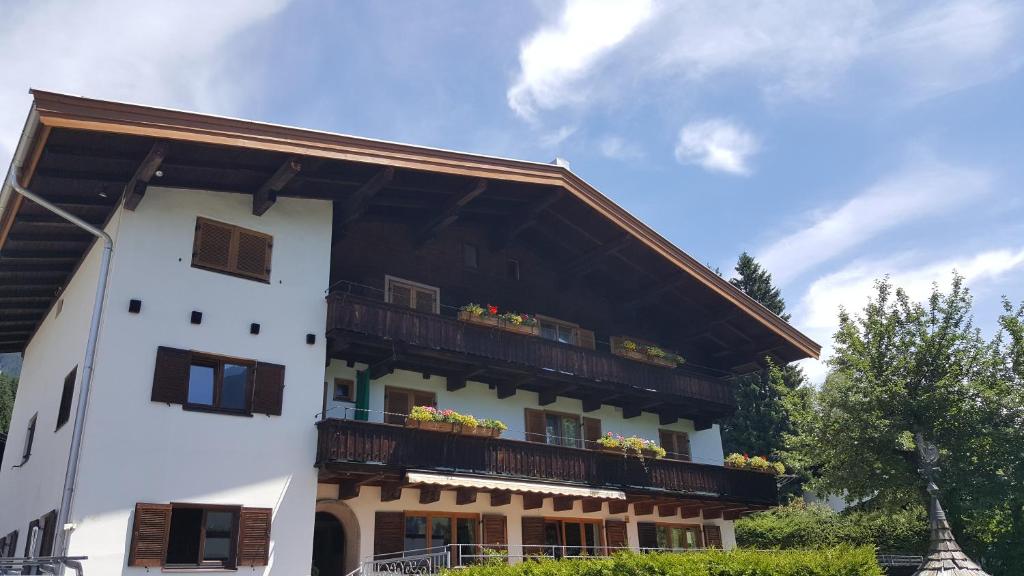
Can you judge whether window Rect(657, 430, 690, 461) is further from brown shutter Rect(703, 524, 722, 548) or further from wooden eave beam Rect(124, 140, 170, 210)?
wooden eave beam Rect(124, 140, 170, 210)

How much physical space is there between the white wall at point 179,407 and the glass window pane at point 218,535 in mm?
293

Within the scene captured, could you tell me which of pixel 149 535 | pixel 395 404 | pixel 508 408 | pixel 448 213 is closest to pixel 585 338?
pixel 508 408

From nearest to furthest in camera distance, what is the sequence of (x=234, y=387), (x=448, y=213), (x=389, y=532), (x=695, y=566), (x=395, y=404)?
(x=695, y=566)
(x=234, y=387)
(x=389, y=532)
(x=395, y=404)
(x=448, y=213)

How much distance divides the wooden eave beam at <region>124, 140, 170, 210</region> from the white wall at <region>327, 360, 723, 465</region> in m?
5.78

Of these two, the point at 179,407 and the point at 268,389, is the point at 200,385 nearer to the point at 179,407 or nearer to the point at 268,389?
the point at 179,407

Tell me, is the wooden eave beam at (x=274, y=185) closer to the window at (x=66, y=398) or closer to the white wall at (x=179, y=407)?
the white wall at (x=179, y=407)

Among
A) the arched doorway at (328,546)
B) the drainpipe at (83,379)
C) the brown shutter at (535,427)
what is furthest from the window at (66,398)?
the brown shutter at (535,427)

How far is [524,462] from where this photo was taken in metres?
19.5

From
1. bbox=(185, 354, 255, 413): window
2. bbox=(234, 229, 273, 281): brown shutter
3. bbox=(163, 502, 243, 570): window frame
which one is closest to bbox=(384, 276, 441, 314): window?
bbox=(234, 229, 273, 281): brown shutter

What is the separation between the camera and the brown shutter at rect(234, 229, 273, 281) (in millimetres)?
17688

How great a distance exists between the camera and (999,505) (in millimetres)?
20094

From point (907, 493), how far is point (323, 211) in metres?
16.9

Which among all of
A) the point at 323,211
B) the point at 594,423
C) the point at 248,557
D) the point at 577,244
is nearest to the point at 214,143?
the point at 323,211

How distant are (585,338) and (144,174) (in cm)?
1377
